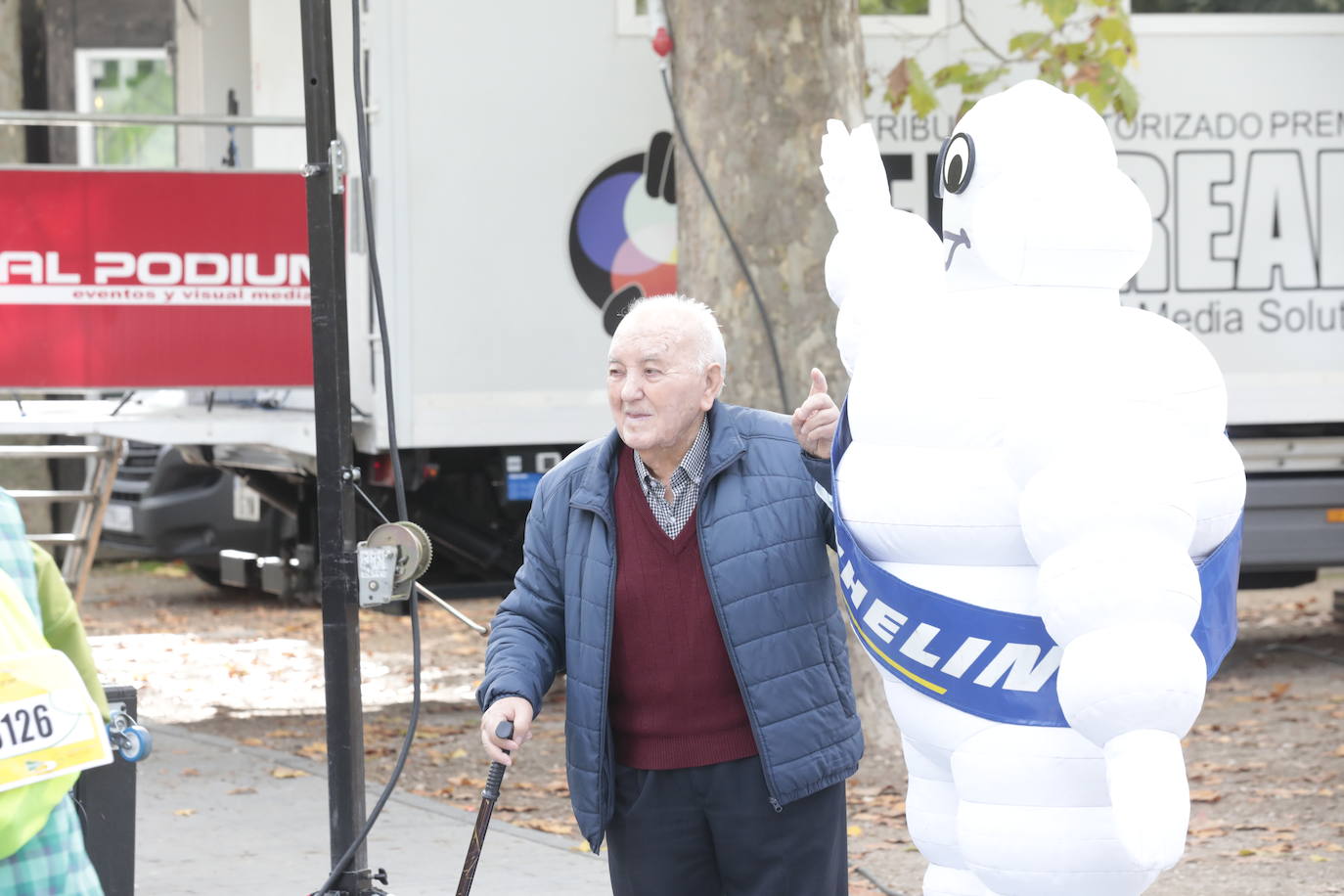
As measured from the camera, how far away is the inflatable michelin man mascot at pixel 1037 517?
2.88m

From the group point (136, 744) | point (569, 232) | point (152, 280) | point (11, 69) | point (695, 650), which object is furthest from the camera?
point (11, 69)

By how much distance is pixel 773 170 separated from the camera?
23.5ft

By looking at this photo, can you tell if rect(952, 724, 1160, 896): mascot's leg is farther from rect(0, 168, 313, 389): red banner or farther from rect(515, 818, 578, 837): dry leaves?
rect(0, 168, 313, 389): red banner

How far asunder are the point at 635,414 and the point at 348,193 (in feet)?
16.2

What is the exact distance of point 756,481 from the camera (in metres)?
3.74

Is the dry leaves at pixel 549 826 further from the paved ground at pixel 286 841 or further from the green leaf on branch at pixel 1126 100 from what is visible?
the green leaf on branch at pixel 1126 100

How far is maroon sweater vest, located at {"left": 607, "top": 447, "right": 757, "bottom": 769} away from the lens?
12.1ft

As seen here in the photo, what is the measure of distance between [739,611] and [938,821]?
0.57 meters

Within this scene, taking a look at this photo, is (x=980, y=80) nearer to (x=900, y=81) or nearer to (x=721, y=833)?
(x=900, y=81)

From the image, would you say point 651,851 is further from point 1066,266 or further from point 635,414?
point 1066,266

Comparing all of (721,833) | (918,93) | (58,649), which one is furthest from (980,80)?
(58,649)

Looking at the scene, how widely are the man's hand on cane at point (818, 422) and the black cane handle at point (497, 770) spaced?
2.68ft

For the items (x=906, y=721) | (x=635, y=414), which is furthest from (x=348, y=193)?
(x=906, y=721)

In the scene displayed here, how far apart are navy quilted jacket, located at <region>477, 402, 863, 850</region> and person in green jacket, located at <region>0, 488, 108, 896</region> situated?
804 millimetres
